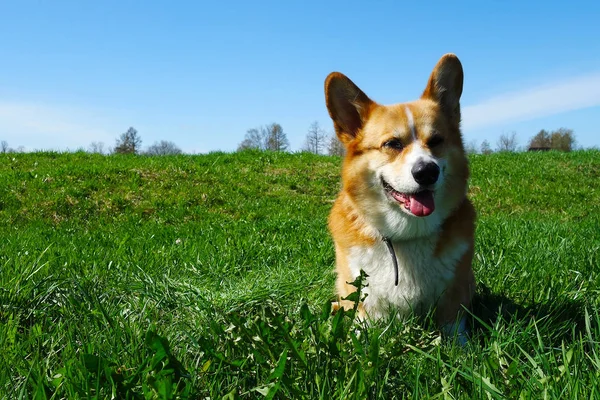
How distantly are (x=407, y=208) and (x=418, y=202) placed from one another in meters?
0.07

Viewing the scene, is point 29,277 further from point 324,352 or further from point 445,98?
point 445,98

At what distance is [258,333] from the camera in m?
1.76

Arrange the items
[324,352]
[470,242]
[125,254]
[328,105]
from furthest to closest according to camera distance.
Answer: [125,254]
[328,105]
[470,242]
[324,352]

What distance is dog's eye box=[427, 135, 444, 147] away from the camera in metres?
2.90

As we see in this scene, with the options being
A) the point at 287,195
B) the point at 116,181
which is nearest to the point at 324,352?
the point at 287,195

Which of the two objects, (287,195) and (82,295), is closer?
(82,295)

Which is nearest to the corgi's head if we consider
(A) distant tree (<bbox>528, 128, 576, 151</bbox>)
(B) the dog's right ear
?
(B) the dog's right ear

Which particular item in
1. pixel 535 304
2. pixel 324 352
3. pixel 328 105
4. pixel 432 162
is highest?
pixel 328 105

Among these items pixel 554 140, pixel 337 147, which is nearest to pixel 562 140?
pixel 554 140

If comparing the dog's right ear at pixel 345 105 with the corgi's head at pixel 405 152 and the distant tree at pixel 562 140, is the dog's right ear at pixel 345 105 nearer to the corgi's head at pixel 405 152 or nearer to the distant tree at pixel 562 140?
the corgi's head at pixel 405 152

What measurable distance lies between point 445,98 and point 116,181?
8.31 meters

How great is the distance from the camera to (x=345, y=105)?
3.19 metres

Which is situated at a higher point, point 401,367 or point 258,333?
point 258,333

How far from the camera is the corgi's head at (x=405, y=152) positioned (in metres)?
2.74
